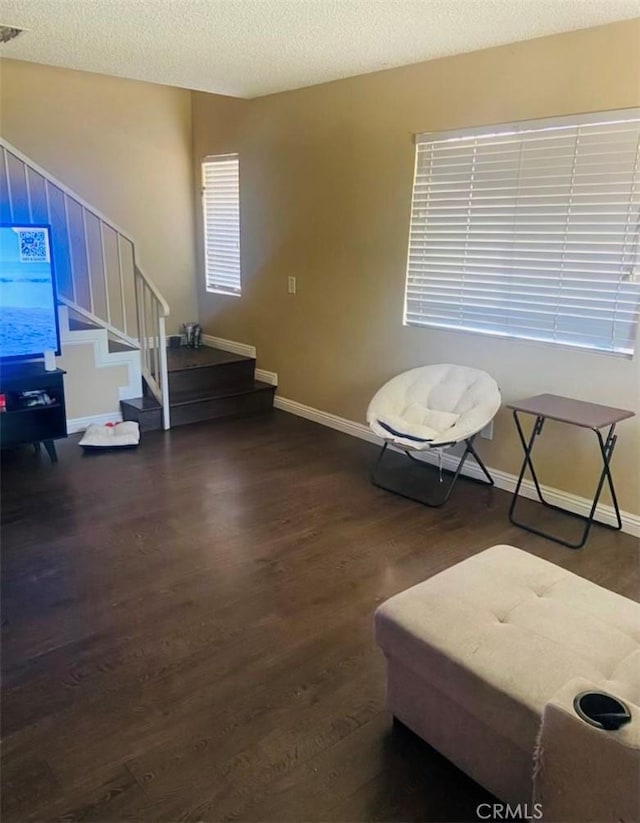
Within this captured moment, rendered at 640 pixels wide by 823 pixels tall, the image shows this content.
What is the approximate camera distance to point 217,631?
235 centimetres

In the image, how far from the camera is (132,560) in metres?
2.85

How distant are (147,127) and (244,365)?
2.38m

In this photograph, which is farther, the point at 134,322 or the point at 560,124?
the point at 134,322

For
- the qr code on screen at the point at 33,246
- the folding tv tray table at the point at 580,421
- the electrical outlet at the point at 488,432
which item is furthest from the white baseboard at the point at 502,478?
the qr code on screen at the point at 33,246

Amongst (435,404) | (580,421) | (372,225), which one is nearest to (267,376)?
(372,225)

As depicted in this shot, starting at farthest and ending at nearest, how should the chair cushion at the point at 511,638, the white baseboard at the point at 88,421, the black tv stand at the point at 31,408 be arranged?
the white baseboard at the point at 88,421, the black tv stand at the point at 31,408, the chair cushion at the point at 511,638

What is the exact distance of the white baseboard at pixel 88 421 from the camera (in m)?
4.57

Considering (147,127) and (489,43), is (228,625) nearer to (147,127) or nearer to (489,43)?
(489,43)

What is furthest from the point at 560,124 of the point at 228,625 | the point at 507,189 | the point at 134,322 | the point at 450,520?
the point at 134,322

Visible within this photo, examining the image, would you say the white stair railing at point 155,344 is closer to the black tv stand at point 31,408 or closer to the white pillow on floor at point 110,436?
the white pillow on floor at point 110,436

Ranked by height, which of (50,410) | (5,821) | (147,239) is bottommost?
(5,821)

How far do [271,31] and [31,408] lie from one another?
2.67m

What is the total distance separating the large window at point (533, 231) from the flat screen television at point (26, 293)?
2.39 meters

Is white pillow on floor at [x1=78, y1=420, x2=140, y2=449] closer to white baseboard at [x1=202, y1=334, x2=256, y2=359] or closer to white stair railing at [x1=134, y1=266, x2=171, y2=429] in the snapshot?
white stair railing at [x1=134, y1=266, x2=171, y2=429]
